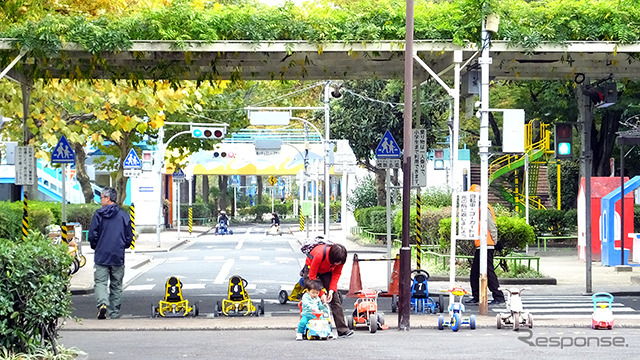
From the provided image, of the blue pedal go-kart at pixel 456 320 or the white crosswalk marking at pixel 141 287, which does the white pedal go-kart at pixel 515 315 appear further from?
the white crosswalk marking at pixel 141 287

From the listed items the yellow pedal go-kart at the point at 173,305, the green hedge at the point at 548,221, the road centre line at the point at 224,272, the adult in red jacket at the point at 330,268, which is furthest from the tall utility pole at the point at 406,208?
the green hedge at the point at 548,221

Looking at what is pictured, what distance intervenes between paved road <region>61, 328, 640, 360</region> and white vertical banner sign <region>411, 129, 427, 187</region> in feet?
13.6

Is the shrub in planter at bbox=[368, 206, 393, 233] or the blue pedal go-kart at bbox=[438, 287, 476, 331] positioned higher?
the shrub in planter at bbox=[368, 206, 393, 233]

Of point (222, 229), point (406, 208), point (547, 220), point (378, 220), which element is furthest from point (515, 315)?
point (222, 229)

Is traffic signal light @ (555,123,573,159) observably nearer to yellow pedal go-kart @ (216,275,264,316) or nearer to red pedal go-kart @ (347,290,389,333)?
red pedal go-kart @ (347,290,389,333)

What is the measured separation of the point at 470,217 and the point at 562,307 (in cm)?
289

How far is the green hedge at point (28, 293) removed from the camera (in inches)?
367

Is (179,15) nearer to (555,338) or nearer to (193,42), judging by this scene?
(193,42)

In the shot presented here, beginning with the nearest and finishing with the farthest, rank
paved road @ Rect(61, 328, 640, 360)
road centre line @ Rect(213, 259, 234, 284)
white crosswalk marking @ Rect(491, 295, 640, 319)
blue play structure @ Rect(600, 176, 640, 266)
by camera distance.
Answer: paved road @ Rect(61, 328, 640, 360) → white crosswalk marking @ Rect(491, 295, 640, 319) → road centre line @ Rect(213, 259, 234, 284) → blue play structure @ Rect(600, 176, 640, 266)

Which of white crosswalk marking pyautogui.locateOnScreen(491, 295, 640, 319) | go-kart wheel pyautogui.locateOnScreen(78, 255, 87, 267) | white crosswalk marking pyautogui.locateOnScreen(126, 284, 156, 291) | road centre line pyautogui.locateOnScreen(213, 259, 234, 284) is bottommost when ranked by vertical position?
white crosswalk marking pyautogui.locateOnScreen(491, 295, 640, 319)

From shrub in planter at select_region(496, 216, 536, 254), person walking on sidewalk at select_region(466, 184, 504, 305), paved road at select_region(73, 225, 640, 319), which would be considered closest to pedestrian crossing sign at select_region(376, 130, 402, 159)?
person walking on sidewalk at select_region(466, 184, 504, 305)

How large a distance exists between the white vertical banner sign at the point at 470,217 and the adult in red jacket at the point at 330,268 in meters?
3.62

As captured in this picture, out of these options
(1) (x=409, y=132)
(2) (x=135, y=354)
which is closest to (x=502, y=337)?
(1) (x=409, y=132)

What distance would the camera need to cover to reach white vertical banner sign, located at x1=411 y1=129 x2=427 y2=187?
17406 millimetres
